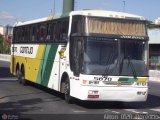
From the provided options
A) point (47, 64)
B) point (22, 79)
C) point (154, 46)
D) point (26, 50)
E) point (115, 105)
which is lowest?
point (115, 105)

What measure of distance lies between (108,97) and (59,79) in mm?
2980

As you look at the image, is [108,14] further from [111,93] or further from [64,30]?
[111,93]

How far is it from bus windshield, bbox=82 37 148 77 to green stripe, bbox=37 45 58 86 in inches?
129

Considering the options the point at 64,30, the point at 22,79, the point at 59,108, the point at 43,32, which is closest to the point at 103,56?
the point at 59,108

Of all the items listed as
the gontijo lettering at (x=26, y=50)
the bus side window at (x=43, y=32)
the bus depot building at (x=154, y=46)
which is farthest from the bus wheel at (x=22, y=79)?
the bus depot building at (x=154, y=46)

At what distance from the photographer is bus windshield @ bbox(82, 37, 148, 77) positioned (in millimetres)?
14984

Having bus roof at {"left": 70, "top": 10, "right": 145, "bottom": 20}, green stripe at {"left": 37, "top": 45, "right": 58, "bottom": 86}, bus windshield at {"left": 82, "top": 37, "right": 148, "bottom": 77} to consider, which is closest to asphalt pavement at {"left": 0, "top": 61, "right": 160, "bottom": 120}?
green stripe at {"left": 37, "top": 45, "right": 58, "bottom": 86}

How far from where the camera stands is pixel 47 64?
1938cm

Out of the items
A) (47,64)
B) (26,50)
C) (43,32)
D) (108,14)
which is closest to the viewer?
(108,14)

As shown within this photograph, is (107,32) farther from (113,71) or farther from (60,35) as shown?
(60,35)

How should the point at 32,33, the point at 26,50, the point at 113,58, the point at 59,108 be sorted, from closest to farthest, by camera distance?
the point at 59,108, the point at 113,58, the point at 32,33, the point at 26,50

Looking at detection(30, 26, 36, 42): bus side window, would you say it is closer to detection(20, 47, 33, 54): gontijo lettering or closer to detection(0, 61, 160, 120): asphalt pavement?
detection(20, 47, 33, 54): gontijo lettering

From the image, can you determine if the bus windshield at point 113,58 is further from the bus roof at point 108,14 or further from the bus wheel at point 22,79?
the bus wheel at point 22,79

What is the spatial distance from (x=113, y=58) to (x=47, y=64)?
15.8ft
